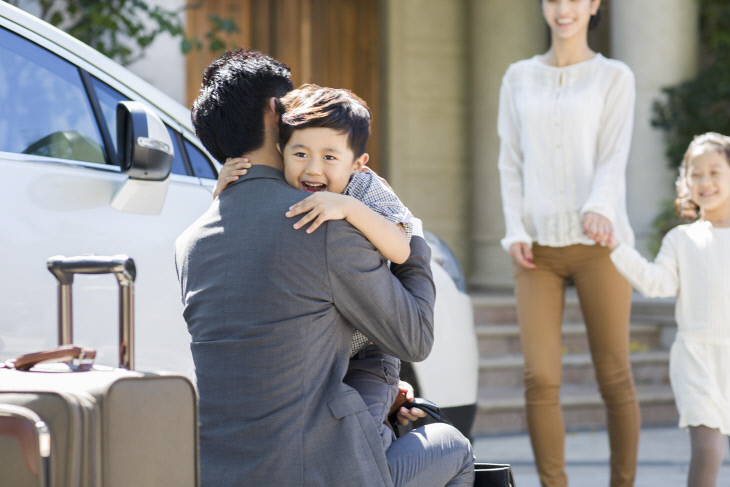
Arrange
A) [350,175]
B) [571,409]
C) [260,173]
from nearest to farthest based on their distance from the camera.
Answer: [260,173], [350,175], [571,409]

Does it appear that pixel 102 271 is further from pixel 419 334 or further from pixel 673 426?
pixel 673 426

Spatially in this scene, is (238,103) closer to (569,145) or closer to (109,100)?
(109,100)

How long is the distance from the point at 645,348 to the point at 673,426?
729mm

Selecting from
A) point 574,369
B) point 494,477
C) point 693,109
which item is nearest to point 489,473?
point 494,477

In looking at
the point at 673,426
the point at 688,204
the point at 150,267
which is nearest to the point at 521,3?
the point at 673,426

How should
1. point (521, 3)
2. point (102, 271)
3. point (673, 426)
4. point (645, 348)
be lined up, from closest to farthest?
point (102, 271) → point (673, 426) → point (645, 348) → point (521, 3)

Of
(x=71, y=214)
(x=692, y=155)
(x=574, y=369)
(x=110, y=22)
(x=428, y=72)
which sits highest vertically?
(x=428, y=72)

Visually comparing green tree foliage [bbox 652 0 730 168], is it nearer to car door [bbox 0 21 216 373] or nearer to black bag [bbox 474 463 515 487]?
car door [bbox 0 21 216 373]

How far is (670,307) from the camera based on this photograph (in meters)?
6.26

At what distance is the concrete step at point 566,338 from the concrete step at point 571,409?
14.3 inches

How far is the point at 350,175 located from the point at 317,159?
122 mm

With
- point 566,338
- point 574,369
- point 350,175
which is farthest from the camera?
point 566,338

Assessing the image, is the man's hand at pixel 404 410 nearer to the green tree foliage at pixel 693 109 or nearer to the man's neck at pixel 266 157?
the man's neck at pixel 266 157

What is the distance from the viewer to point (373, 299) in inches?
69.1
